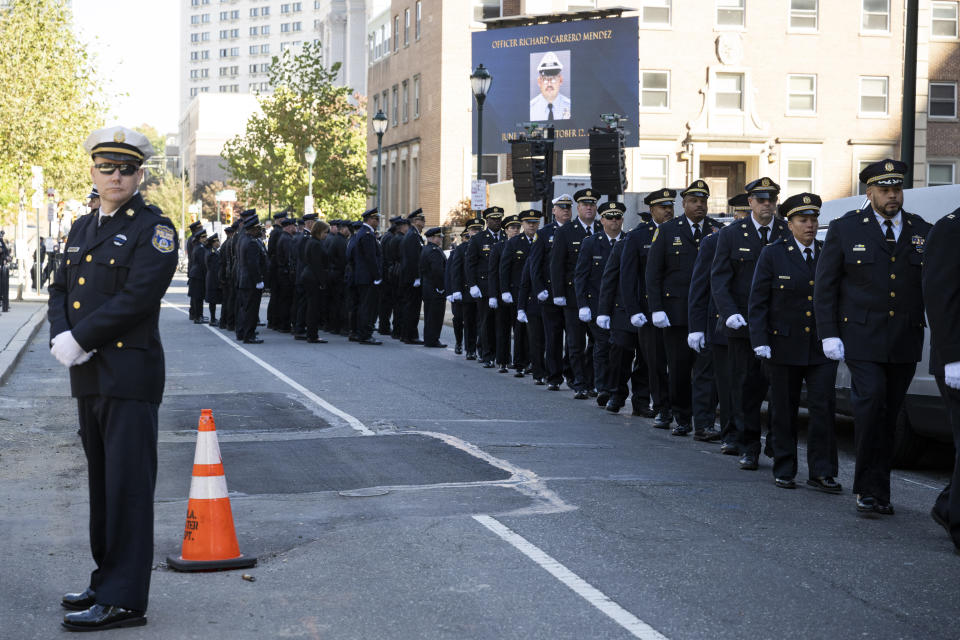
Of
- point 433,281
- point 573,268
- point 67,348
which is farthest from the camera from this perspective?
point 433,281

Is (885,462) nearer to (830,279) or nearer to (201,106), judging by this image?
(830,279)

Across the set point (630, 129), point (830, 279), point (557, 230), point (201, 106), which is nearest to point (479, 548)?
point (830, 279)

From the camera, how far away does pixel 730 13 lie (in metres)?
51.3

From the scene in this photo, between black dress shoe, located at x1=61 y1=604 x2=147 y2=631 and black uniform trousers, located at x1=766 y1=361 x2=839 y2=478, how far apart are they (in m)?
5.18

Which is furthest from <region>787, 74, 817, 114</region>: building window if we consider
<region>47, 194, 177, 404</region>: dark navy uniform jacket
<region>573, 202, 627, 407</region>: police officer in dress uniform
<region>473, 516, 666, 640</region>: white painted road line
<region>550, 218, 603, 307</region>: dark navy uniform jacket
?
<region>47, 194, 177, 404</region>: dark navy uniform jacket

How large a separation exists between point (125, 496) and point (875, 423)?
186 inches

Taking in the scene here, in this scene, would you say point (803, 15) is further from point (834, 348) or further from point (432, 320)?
point (834, 348)

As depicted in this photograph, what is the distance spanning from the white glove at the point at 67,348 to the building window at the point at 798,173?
48007 mm

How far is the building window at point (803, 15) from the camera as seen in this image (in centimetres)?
5153

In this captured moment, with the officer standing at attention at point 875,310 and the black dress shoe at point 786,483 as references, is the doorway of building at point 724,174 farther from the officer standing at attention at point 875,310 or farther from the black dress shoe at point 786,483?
the officer standing at attention at point 875,310

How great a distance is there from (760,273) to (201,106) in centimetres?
15069

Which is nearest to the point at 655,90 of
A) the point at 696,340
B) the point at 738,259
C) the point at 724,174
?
the point at 724,174

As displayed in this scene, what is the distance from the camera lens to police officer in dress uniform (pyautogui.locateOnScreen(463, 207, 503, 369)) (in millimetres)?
20469

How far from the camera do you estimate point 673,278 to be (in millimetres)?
13062
